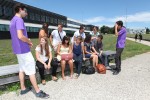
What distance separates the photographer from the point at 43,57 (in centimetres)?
745

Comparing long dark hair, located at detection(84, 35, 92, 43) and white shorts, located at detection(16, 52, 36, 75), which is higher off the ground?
long dark hair, located at detection(84, 35, 92, 43)

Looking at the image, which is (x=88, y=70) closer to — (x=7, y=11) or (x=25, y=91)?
(x=25, y=91)

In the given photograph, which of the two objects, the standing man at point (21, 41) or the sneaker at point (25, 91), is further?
the sneaker at point (25, 91)

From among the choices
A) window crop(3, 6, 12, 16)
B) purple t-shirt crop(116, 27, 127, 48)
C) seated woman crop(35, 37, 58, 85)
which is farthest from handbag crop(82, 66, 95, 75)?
window crop(3, 6, 12, 16)

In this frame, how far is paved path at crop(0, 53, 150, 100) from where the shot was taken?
598 cm

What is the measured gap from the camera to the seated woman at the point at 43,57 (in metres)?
7.18

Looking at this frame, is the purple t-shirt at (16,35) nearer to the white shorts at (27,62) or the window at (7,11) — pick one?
the white shorts at (27,62)

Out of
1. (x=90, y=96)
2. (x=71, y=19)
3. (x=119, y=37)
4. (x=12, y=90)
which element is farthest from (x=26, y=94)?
(x=71, y=19)

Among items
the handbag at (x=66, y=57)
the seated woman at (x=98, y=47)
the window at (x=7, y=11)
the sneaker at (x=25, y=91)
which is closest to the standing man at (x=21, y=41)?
the sneaker at (x=25, y=91)

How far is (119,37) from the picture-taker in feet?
29.2

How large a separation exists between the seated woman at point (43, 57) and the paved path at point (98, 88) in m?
0.38

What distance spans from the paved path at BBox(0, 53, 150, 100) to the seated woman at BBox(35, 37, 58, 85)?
1.24 ft

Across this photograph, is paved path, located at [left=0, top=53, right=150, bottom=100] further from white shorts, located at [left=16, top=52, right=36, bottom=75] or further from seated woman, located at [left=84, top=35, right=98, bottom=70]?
seated woman, located at [left=84, top=35, right=98, bottom=70]

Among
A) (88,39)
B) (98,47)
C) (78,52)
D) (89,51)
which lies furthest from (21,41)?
(98,47)
